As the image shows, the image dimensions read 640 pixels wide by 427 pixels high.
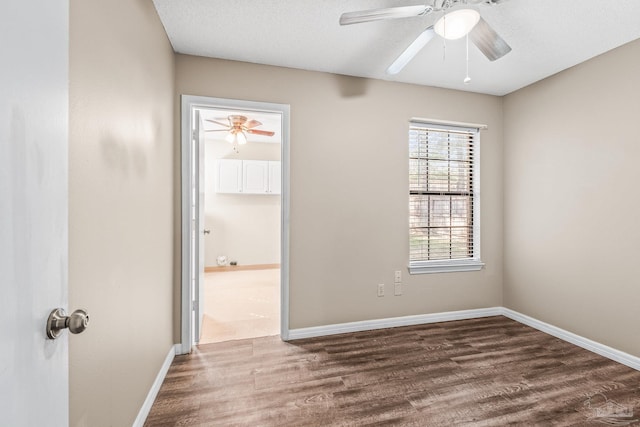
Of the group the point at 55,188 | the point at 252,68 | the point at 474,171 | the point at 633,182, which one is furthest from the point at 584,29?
the point at 55,188

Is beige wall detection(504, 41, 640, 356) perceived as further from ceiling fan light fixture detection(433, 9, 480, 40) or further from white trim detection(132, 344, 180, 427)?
white trim detection(132, 344, 180, 427)

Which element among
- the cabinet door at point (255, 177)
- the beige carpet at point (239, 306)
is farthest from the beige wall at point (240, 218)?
the beige carpet at point (239, 306)

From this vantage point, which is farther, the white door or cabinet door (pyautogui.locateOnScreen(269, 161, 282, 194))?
cabinet door (pyautogui.locateOnScreen(269, 161, 282, 194))

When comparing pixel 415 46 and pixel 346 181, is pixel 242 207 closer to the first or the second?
pixel 346 181

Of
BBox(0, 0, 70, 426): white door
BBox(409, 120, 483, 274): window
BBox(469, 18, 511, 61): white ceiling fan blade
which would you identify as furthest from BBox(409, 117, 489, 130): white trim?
BBox(0, 0, 70, 426): white door

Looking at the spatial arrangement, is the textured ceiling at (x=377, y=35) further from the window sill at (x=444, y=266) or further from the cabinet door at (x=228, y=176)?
the cabinet door at (x=228, y=176)

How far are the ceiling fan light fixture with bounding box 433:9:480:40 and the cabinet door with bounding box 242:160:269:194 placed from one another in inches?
174

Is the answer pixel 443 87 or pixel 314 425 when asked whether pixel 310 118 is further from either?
pixel 314 425

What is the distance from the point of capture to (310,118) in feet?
9.07

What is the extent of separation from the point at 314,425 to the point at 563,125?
10.6 feet

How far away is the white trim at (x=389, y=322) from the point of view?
2.76 m

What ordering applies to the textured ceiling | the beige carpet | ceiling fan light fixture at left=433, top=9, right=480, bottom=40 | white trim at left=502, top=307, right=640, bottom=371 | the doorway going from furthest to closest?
the doorway
the beige carpet
white trim at left=502, top=307, right=640, bottom=371
the textured ceiling
ceiling fan light fixture at left=433, top=9, right=480, bottom=40

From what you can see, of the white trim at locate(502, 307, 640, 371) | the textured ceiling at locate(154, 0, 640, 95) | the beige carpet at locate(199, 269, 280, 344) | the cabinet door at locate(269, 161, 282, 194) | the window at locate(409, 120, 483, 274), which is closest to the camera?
the textured ceiling at locate(154, 0, 640, 95)

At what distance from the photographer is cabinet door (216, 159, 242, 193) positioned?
18.3 feet
